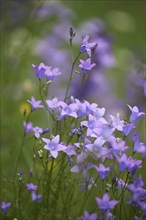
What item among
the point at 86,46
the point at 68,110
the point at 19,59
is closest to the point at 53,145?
the point at 68,110

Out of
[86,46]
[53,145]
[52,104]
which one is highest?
[86,46]

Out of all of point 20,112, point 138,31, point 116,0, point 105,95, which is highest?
point 116,0

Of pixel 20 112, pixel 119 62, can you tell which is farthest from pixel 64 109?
pixel 119 62

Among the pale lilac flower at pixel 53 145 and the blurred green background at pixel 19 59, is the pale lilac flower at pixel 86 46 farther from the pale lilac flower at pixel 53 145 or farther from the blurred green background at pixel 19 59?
the blurred green background at pixel 19 59

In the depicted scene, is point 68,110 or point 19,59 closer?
point 68,110

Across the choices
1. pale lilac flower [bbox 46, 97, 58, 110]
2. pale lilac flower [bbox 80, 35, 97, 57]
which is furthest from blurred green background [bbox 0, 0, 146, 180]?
pale lilac flower [bbox 80, 35, 97, 57]

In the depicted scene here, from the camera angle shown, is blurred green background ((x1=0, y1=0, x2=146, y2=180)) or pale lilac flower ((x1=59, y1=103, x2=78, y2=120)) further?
blurred green background ((x1=0, y1=0, x2=146, y2=180))

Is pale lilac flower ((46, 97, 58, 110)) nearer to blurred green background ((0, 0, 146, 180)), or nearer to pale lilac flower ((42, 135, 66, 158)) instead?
pale lilac flower ((42, 135, 66, 158))

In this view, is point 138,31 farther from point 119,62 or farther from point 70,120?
point 70,120

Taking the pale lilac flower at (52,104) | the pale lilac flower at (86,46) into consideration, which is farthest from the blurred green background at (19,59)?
the pale lilac flower at (86,46)

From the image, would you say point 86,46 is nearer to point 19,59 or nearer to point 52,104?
point 52,104

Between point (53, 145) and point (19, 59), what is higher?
point (19, 59)
